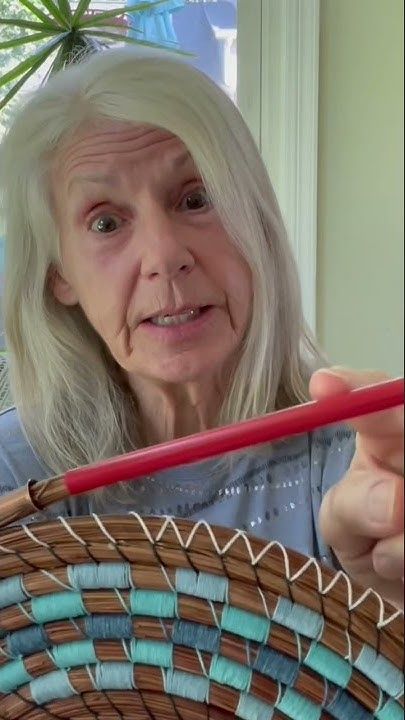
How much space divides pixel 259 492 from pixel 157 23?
0.88 m

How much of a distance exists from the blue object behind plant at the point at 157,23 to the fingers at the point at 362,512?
105 cm

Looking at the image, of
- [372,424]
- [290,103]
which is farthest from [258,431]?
[290,103]

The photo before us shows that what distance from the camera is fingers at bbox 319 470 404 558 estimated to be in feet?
1.42

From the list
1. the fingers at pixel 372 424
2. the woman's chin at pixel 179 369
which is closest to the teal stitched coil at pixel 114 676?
the fingers at pixel 372 424

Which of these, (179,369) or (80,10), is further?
(80,10)

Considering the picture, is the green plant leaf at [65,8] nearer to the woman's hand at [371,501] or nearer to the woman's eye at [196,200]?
the woman's eye at [196,200]

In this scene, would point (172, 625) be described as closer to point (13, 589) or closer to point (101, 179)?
point (13, 589)

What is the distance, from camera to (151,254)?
0.83 metres

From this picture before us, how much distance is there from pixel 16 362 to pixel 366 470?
61cm

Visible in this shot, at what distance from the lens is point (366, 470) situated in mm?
464

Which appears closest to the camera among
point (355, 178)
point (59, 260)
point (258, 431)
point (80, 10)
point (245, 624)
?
point (258, 431)

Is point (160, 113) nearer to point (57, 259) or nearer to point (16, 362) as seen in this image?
point (57, 259)

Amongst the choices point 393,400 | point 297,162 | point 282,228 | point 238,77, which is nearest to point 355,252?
point 282,228

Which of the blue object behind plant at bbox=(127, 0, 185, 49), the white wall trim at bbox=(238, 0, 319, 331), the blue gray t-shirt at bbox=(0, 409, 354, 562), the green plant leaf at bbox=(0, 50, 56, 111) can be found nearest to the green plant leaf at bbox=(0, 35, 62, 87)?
the green plant leaf at bbox=(0, 50, 56, 111)
